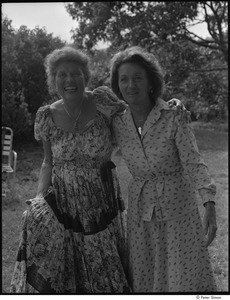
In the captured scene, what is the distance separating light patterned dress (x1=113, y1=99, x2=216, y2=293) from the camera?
208 cm

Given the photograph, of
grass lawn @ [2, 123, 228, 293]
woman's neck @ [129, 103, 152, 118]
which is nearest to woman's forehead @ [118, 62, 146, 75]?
woman's neck @ [129, 103, 152, 118]

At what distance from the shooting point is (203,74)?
4492 mm

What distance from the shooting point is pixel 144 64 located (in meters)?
2.13

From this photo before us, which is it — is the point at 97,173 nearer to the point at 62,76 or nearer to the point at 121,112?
the point at 121,112

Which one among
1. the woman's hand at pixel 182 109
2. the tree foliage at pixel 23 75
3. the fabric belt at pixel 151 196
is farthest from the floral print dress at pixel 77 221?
the tree foliage at pixel 23 75

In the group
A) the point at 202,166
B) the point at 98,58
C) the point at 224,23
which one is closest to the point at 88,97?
the point at 202,166

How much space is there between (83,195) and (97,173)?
15 centimetres

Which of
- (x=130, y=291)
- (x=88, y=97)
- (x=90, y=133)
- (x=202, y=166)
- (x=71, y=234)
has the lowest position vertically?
(x=130, y=291)

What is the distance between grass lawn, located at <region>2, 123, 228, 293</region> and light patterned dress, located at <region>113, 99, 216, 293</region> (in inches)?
26.3

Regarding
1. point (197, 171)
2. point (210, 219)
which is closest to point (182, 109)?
point (197, 171)

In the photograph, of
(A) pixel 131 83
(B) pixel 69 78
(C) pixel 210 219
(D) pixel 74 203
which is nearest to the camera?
(C) pixel 210 219

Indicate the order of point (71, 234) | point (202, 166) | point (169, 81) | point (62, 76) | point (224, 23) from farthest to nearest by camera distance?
point (169, 81)
point (224, 23)
point (71, 234)
point (62, 76)
point (202, 166)

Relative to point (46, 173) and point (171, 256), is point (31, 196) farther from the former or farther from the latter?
point (171, 256)

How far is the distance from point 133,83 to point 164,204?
2.12 feet
